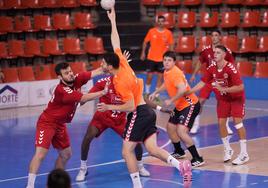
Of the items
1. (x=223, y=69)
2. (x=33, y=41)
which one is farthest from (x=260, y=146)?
(x=33, y=41)

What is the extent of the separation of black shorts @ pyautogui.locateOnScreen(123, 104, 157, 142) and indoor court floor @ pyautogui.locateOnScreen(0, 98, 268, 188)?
1.06 meters

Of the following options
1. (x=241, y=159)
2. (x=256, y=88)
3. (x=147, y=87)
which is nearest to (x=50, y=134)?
(x=241, y=159)

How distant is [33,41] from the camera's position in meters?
22.4

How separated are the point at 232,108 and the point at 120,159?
87.8 inches

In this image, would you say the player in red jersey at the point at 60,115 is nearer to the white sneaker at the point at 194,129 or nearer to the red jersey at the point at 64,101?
the red jersey at the point at 64,101

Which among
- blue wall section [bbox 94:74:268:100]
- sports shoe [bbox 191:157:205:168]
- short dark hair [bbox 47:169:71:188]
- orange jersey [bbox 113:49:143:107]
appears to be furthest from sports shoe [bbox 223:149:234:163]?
blue wall section [bbox 94:74:268:100]

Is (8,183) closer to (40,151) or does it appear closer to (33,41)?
(40,151)

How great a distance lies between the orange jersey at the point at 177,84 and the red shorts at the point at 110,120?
40.3 inches

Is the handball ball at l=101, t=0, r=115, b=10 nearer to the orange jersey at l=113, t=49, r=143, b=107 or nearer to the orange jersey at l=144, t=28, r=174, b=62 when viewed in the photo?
the orange jersey at l=113, t=49, r=143, b=107

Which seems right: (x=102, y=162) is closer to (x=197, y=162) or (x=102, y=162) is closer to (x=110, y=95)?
(x=197, y=162)

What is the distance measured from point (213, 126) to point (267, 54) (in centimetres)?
679

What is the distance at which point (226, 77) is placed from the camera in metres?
11.9

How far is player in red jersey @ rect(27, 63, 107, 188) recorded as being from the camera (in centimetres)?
1020

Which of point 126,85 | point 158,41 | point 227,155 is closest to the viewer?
point 126,85
